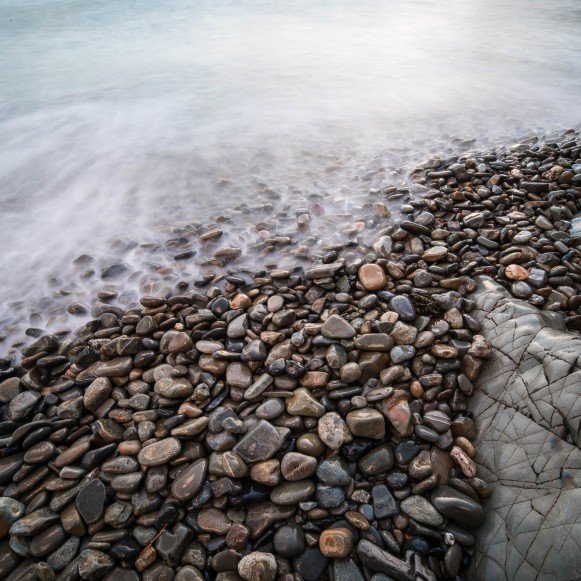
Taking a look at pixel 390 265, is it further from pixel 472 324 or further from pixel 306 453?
pixel 306 453

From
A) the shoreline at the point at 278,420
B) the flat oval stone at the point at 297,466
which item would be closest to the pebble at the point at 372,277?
the shoreline at the point at 278,420

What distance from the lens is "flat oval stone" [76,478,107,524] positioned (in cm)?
208

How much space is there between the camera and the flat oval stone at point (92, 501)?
2080 millimetres

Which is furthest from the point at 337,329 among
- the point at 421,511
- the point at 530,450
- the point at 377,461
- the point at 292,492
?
the point at 530,450

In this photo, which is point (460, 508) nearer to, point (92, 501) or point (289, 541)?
point (289, 541)

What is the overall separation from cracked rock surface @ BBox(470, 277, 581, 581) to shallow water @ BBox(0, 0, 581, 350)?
1.94 meters

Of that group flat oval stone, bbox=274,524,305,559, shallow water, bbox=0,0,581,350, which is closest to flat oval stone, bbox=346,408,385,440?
flat oval stone, bbox=274,524,305,559

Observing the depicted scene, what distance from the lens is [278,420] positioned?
235cm

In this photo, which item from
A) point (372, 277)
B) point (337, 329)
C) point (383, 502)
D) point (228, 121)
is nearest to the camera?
point (383, 502)

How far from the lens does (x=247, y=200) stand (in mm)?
4645

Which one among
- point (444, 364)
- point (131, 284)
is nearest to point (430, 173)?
point (444, 364)

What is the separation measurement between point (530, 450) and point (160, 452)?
6.80 feet

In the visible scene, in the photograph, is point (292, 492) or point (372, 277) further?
point (372, 277)

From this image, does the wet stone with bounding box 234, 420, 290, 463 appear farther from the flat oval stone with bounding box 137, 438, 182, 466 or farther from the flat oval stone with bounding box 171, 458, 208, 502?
the flat oval stone with bounding box 137, 438, 182, 466
